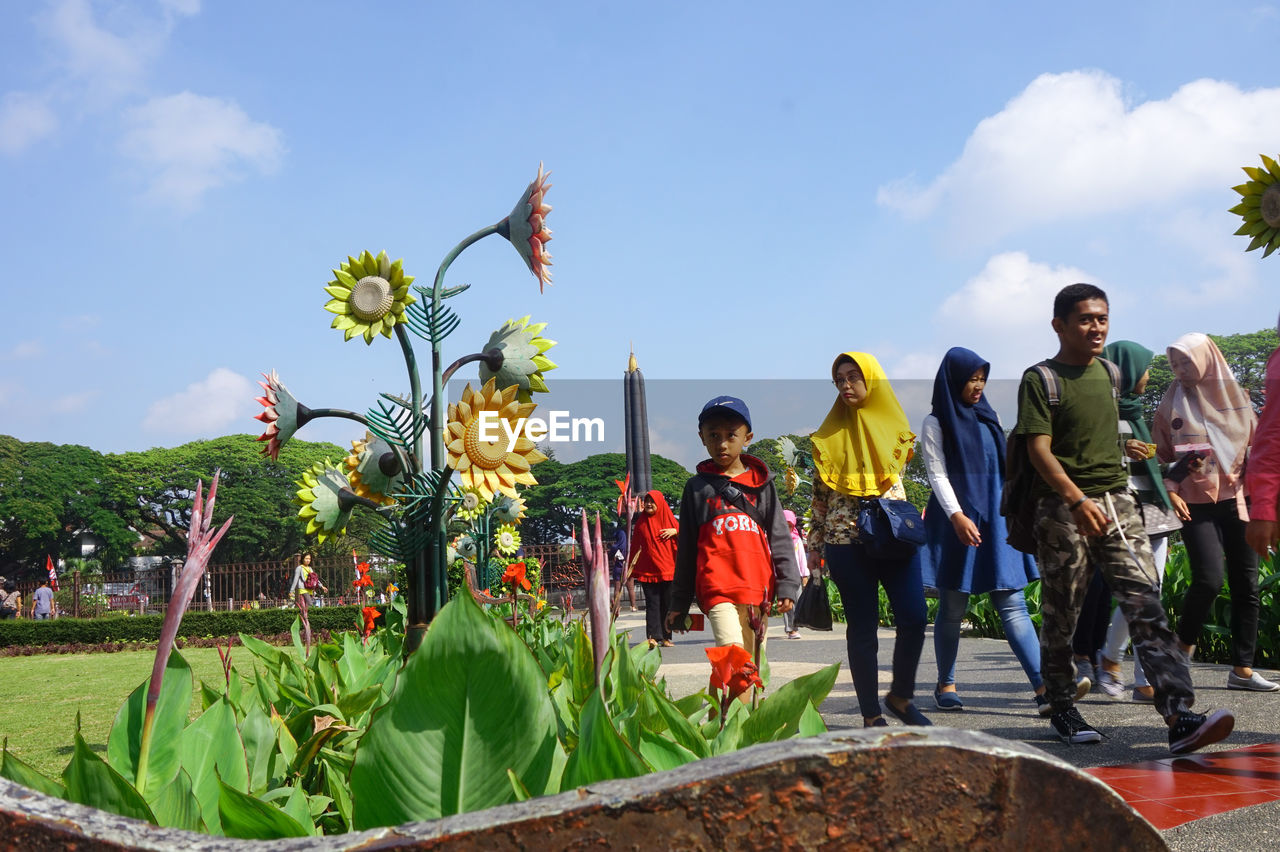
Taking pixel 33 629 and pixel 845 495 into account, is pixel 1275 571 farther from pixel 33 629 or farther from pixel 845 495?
pixel 33 629

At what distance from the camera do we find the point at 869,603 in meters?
4.14

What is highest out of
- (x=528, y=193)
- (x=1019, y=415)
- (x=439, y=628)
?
(x=528, y=193)

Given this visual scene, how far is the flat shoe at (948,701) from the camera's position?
4828 millimetres

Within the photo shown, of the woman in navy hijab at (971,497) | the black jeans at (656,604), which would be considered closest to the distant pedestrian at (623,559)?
the black jeans at (656,604)

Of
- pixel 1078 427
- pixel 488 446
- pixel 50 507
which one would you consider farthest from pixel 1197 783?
pixel 50 507

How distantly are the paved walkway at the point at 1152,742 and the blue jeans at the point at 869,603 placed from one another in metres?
0.32

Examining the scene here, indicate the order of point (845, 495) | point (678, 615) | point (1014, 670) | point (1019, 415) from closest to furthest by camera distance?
point (1019, 415), point (678, 615), point (845, 495), point (1014, 670)

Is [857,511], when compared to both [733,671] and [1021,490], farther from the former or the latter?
[733,671]

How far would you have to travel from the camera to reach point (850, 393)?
169 inches

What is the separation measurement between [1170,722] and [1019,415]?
1.20m

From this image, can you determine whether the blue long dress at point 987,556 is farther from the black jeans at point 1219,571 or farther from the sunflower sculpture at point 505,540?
the sunflower sculpture at point 505,540

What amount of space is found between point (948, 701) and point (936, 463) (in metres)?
1.31

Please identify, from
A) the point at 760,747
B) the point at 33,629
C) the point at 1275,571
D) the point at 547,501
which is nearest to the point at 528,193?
the point at 760,747

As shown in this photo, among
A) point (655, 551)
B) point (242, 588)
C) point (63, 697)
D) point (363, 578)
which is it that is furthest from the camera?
point (242, 588)
